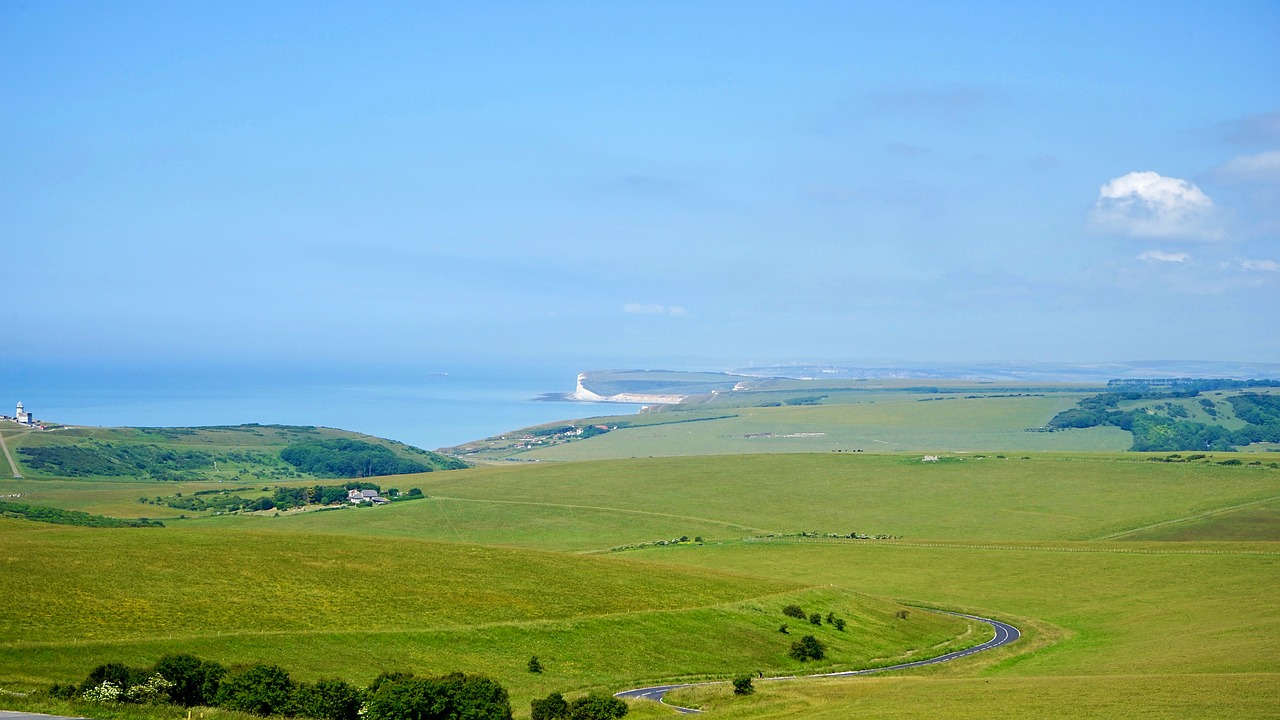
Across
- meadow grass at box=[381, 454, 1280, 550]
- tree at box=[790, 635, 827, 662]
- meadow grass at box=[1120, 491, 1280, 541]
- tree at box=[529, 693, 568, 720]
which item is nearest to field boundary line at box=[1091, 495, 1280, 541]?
meadow grass at box=[1120, 491, 1280, 541]

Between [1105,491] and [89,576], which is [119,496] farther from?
[1105,491]

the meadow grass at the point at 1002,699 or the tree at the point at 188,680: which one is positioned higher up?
the tree at the point at 188,680

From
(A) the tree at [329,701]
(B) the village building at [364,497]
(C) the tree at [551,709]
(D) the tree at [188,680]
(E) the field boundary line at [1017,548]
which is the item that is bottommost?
(E) the field boundary line at [1017,548]

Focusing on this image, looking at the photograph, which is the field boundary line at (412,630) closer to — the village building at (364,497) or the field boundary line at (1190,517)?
the field boundary line at (1190,517)

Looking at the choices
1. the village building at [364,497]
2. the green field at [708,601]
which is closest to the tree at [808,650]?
the green field at [708,601]

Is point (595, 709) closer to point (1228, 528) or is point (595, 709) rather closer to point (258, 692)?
point (258, 692)

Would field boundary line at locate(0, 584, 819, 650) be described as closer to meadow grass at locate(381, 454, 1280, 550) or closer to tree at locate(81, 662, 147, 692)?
tree at locate(81, 662, 147, 692)
